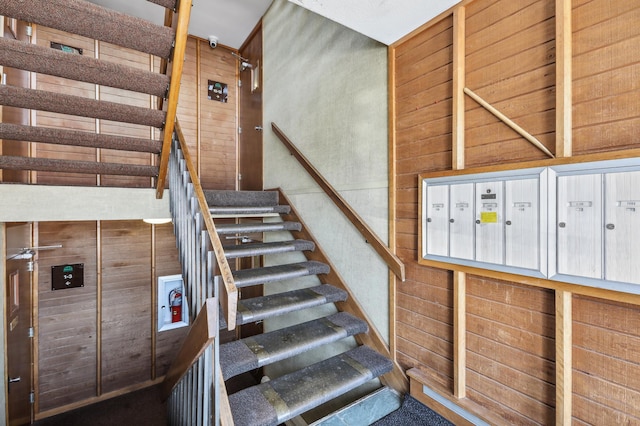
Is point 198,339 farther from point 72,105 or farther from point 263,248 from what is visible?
point 72,105

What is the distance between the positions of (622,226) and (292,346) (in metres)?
1.73

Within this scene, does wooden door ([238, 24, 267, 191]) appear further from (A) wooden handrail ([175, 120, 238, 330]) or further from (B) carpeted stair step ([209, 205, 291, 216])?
(A) wooden handrail ([175, 120, 238, 330])

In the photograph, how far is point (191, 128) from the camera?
437 cm

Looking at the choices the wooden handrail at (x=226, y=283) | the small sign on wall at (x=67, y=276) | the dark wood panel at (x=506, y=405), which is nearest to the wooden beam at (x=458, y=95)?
the dark wood panel at (x=506, y=405)

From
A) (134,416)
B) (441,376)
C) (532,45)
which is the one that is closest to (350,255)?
(441,376)

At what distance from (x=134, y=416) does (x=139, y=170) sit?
10.1 feet

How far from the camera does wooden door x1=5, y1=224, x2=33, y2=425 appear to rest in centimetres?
277

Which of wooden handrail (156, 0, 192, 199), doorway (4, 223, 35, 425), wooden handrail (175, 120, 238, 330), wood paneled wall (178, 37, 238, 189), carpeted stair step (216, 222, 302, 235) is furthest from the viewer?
wood paneled wall (178, 37, 238, 189)

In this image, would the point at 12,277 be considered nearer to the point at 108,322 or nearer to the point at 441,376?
the point at 108,322

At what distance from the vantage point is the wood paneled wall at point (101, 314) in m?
3.52

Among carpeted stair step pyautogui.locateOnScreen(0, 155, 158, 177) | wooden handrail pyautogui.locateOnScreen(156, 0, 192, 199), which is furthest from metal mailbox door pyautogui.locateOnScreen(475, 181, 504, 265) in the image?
carpeted stair step pyautogui.locateOnScreen(0, 155, 158, 177)

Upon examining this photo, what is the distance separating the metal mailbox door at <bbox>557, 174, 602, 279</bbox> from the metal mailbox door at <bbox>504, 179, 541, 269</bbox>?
81 mm

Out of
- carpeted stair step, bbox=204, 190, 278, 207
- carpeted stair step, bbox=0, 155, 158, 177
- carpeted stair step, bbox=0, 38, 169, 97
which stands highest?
carpeted stair step, bbox=0, 38, 169, 97

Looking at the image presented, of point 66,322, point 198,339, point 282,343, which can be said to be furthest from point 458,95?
point 66,322
